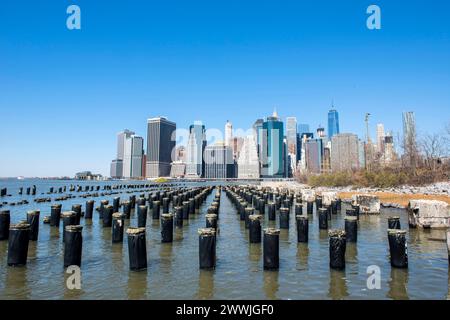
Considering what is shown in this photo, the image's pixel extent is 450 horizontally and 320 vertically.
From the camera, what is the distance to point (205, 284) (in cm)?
930

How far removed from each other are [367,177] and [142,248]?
166 feet

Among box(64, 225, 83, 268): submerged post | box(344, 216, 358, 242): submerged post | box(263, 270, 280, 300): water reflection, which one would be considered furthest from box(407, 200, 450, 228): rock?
box(64, 225, 83, 268): submerged post

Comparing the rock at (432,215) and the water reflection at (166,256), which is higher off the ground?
the rock at (432,215)

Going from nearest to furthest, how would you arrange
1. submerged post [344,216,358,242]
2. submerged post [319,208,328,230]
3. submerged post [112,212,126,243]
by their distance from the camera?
submerged post [112,212,126,243], submerged post [344,216,358,242], submerged post [319,208,328,230]

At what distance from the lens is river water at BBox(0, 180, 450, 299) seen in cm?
851

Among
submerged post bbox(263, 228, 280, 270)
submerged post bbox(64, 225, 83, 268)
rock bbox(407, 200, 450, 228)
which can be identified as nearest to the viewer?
submerged post bbox(263, 228, 280, 270)

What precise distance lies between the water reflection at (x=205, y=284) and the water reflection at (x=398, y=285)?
4737 mm

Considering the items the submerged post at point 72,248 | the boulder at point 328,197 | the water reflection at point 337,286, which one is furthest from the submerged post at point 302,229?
the boulder at point 328,197

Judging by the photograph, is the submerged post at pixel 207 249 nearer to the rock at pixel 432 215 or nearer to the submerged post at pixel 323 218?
the submerged post at pixel 323 218

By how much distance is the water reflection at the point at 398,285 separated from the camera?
27.2ft

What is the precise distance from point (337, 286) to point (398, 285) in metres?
1.79

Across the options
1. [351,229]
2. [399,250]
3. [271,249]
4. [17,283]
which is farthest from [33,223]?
[399,250]

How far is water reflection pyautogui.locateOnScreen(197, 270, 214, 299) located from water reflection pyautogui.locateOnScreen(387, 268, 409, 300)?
4.74 m

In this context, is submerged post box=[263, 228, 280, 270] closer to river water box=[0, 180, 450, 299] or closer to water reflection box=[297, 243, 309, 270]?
river water box=[0, 180, 450, 299]
